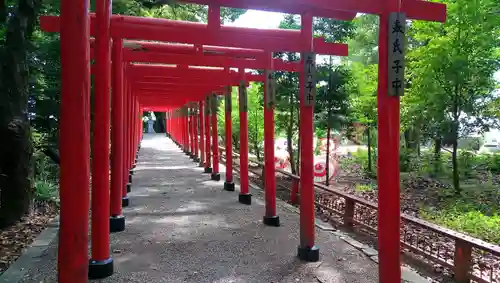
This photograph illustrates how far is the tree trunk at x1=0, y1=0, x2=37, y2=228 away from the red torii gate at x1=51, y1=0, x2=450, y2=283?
2249mm

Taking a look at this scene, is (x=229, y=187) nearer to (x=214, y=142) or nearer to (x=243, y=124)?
(x=214, y=142)

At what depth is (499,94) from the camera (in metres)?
10.6

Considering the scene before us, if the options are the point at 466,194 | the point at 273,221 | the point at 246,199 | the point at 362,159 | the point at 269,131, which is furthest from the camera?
the point at 362,159

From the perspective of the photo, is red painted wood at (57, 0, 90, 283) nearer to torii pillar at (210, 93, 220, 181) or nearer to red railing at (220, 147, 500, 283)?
red railing at (220, 147, 500, 283)

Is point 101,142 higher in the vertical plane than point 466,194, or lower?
higher

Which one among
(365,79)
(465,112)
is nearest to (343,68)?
(365,79)

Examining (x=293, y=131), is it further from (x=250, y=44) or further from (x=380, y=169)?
(x=380, y=169)

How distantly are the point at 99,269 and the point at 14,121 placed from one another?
120 inches

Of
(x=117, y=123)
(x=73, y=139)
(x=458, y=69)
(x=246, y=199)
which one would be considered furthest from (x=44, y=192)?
(x=458, y=69)

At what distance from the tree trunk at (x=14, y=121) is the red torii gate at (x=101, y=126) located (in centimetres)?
225

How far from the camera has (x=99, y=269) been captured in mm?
4332

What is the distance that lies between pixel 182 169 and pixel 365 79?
7290mm

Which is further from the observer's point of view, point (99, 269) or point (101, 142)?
point (101, 142)

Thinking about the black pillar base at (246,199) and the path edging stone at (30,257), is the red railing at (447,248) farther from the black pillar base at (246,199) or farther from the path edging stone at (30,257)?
the path edging stone at (30,257)
